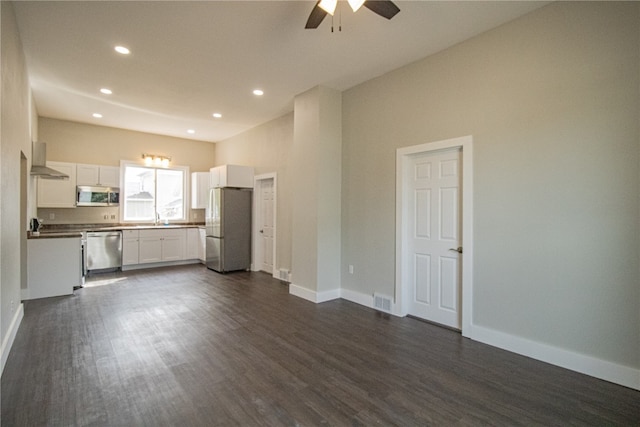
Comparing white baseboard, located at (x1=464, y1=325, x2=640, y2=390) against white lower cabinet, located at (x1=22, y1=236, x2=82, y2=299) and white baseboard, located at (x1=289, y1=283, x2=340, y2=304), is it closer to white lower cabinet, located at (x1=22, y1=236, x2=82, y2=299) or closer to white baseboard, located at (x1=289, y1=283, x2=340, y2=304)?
white baseboard, located at (x1=289, y1=283, x2=340, y2=304)

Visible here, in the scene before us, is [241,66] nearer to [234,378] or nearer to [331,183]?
[331,183]

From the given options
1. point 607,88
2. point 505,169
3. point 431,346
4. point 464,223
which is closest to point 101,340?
point 431,346

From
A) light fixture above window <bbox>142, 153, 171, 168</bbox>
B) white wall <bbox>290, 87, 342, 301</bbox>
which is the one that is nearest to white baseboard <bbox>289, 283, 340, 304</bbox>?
white wall <bbox>290, 87, 342, 301</bbox>

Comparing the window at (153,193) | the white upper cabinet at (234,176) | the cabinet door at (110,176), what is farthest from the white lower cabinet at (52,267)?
the white upper cabinet at (234,176)

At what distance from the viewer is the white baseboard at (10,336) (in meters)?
2.62

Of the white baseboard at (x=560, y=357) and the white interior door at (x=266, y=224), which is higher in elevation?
the white interior door at (x=266, y=224)

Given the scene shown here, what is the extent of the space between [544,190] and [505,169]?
0.40 metres

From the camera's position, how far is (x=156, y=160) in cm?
775

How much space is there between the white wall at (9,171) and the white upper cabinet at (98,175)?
3427mm

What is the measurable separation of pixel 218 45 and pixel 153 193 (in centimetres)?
544

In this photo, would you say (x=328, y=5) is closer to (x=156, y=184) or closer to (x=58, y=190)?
(x=58, y=190)

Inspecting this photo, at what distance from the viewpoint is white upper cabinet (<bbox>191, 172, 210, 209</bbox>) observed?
25.8 feet

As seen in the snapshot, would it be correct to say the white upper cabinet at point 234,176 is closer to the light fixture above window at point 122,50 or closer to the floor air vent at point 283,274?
the floor air vent at point 283,274

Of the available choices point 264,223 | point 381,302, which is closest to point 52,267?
point 264,223
